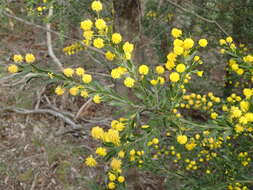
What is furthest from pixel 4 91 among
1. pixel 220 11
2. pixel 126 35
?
pixel 220 11

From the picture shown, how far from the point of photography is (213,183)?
7.11ft

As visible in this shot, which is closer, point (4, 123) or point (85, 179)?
point (85, 179)

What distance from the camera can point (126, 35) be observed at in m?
2.12

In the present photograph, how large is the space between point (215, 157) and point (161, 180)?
1.42 meters

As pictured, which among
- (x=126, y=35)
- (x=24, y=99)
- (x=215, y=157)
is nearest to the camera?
(x=126, y=35)

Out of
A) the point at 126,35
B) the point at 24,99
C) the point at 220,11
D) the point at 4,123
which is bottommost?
the point at 4,123

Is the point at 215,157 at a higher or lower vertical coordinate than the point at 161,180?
higher

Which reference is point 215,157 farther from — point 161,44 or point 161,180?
point 161,44

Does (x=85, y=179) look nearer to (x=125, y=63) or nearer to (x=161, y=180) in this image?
(x=161, y=180)

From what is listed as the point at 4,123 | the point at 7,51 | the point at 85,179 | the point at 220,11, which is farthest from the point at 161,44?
the point at 7,51

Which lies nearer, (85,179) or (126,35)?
(126,35)

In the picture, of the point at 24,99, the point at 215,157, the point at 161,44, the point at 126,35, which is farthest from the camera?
the point at 24,99

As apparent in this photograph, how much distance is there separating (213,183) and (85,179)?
6.51 ft

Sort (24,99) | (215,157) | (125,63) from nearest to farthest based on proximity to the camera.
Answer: (125,63), (215,157), (24,99)
